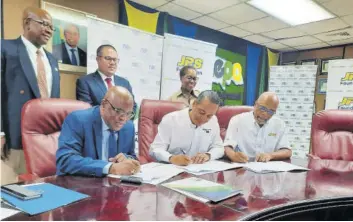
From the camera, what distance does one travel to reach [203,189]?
42.3 inches

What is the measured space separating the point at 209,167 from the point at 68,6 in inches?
105

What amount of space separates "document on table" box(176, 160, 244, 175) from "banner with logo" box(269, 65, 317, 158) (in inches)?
150

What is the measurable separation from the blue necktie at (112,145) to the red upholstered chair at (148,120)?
637mm

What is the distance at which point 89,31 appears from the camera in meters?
2.99

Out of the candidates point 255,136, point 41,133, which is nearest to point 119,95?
point 41,133

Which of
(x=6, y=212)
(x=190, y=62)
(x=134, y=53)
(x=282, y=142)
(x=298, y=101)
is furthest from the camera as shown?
(x=298, y=101)

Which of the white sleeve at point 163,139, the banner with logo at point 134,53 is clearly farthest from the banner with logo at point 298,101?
the white sleeve at point 163,139

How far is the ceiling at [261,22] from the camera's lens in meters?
3.71

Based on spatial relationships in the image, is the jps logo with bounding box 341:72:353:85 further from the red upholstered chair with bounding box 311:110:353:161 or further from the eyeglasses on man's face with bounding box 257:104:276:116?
the eyeglasses on man's face with bounding box 257:104:276:116

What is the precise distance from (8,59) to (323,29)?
186 inches

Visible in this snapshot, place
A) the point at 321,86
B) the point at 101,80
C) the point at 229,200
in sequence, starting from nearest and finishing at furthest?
the point at 229,200 < the point at 101,80 < the point at 321,86

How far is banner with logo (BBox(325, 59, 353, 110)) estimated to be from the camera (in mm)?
4449

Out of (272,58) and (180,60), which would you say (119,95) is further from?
(272,58)

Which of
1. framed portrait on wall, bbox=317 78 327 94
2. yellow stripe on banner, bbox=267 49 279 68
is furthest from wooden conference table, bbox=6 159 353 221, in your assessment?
yellow stripe on banner, bbox=267 49 279 68
